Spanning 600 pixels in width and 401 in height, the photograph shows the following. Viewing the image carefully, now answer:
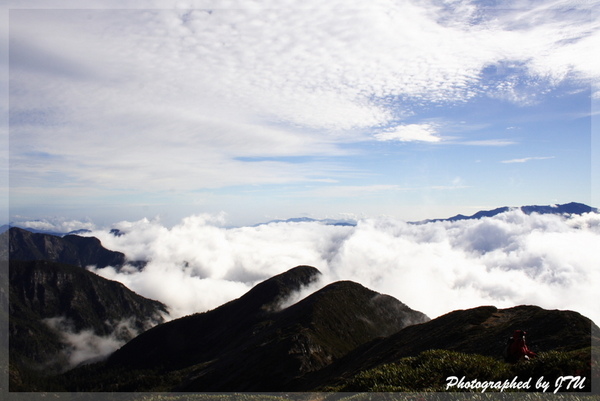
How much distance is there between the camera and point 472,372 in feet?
61.6

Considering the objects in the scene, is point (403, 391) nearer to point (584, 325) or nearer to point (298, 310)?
point (584, 325)

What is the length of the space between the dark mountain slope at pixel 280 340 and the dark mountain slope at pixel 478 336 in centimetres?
2372

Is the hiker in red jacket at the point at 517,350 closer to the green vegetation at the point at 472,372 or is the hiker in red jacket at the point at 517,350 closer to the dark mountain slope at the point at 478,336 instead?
the green vegetation at the point at 472,372

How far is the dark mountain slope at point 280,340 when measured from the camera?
105 m

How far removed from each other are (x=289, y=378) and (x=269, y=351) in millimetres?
20204

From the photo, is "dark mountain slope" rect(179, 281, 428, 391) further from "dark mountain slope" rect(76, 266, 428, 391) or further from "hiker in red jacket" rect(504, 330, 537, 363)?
"hiker in red jacket" rect(504, 330, 537, 363)

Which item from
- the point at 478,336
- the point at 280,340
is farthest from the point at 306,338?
the point at 478,336

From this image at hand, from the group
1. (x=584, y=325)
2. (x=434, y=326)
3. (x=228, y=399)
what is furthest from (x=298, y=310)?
(x=228, y=399)

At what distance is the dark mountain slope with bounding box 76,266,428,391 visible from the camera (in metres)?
105

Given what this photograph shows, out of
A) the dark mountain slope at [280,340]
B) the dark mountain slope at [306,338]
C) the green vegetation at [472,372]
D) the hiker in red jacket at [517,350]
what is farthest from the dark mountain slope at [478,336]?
the dark mountain slope at [280,340]

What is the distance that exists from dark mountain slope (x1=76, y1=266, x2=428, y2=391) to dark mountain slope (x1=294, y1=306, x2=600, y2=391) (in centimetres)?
2372

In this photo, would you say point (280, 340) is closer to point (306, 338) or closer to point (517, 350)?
point (306, 338)

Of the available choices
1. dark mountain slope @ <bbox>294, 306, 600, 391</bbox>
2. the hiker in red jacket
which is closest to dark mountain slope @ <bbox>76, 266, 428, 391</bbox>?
dark mountain slope @ <bbox>294, 306, 600, 391</bbox>

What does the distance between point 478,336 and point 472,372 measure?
45.7 metres
